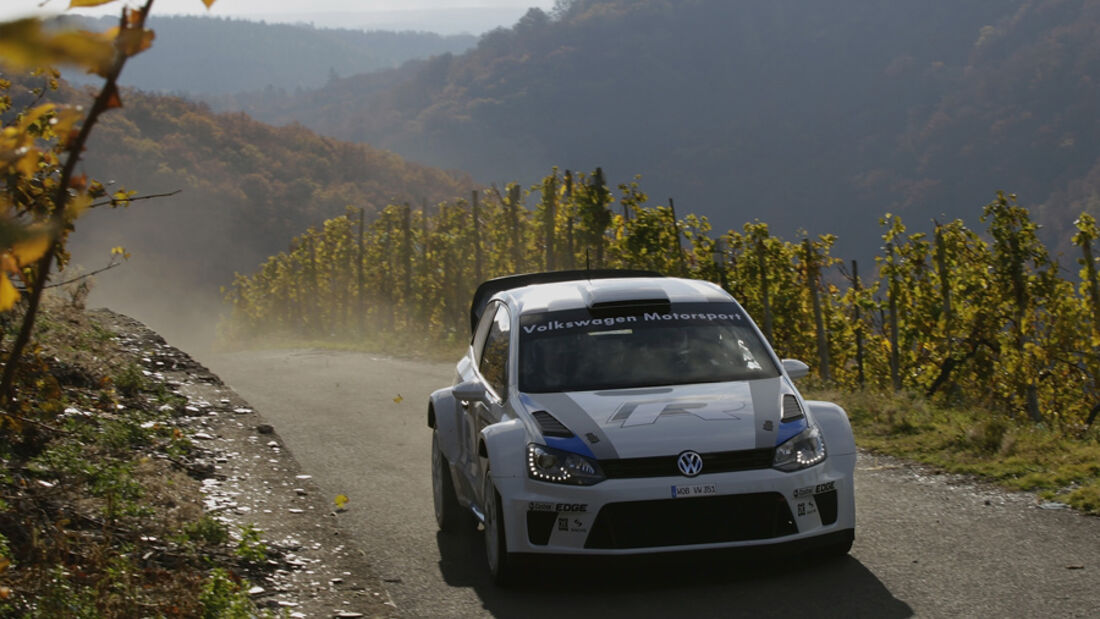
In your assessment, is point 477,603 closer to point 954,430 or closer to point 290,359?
point 954,430

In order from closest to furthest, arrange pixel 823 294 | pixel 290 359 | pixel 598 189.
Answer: pixel 290 359 → pixel 598 189 → pixel 823 294

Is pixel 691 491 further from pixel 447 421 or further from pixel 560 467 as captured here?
pixel 447 421

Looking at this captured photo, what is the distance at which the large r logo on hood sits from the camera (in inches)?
257

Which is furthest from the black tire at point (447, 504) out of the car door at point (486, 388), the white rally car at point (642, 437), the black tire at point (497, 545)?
the black tire at point (497, 545)

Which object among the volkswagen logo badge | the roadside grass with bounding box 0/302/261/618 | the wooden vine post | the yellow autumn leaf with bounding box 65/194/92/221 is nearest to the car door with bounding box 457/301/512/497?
the volkswagen logo badge

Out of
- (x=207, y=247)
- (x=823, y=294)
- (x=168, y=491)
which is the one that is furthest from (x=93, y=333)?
(x=207, y=247)

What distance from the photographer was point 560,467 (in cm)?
638

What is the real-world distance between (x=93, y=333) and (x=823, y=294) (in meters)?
18.9

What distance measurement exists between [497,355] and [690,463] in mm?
2114

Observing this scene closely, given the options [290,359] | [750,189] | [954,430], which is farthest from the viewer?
[750,189]

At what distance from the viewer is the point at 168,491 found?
8734mm

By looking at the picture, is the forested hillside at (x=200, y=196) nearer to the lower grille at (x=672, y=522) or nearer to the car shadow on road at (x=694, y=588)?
the car shadow on road at (x=694, y=588)

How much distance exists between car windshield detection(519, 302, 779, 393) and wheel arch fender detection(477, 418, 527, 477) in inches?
17.6

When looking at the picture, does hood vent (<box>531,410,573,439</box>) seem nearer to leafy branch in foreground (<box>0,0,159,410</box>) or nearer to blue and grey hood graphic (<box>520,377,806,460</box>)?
blue and grey hood graphic (<box>520,377,806,460</box>)
